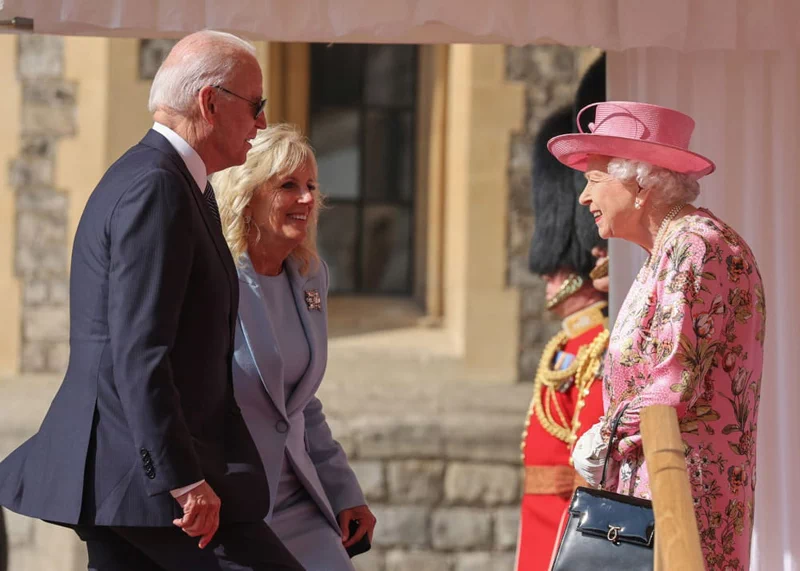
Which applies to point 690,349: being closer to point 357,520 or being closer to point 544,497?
point 357,520

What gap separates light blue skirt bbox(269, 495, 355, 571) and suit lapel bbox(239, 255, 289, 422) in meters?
0.23

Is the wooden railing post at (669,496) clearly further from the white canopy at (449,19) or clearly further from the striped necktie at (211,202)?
the white canopy at (449,19)

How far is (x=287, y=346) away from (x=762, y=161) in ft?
4.87

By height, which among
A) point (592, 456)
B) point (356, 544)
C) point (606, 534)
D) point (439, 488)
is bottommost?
point (439, 488)

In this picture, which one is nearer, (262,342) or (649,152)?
(649,152)

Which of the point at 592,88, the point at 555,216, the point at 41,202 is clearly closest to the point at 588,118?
the point at 592,88

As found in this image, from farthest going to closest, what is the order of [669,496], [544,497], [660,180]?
1. [544,497]
2. [660,180]
3. [669,496]

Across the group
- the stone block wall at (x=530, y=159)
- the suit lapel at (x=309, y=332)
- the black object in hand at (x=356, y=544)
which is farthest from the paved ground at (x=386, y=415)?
the suit lapel at (x=309, y=332)

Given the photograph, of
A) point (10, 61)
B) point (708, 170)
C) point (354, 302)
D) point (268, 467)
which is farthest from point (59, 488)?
point (354, 302)

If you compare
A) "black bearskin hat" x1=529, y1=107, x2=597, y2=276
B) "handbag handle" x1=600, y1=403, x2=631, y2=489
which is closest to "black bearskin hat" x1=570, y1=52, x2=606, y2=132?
"black bearskin hat" x1=529, y1=107, x2=597, y2=276

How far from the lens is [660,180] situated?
9.69ft

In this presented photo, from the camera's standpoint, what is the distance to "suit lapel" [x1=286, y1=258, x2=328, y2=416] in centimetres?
314

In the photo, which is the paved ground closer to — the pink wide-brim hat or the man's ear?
the pink wide-brim hat

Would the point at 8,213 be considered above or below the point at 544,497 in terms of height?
above
